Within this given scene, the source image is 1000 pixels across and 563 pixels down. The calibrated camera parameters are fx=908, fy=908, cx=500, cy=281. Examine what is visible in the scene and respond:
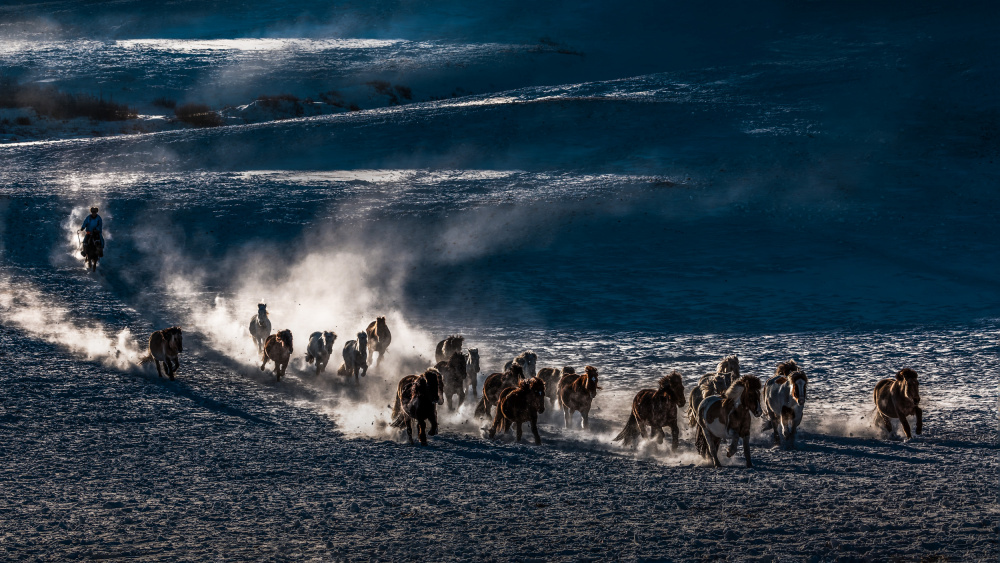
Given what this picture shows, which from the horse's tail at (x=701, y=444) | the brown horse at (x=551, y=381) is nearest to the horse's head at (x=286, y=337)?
the brown horse at (x=551, y=381)

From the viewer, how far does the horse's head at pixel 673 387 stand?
15.5 meters

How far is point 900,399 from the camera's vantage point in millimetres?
15742

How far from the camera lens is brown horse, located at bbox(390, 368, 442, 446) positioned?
15867mm

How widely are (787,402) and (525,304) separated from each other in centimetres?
1380

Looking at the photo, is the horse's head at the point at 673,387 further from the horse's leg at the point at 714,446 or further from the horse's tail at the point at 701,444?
the horse's leg at the point at 714,446

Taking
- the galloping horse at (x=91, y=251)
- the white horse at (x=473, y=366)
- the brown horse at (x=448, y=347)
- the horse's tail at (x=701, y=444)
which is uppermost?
the galloping horse at (x=91, y=251)

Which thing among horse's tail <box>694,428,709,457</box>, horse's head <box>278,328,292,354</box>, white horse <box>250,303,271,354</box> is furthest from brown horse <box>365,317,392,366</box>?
horse's tail <box>694,428,709,457</box>

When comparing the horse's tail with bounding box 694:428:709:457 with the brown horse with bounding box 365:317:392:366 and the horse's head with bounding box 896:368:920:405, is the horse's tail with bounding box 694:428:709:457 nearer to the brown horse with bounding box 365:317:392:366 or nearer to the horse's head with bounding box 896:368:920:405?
the horse's head with bounding box 896:368:920:405

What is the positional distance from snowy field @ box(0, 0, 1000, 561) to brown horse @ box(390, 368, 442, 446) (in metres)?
0.54

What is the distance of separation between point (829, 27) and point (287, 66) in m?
55.9

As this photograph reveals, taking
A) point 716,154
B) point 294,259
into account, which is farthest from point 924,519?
point 716,154

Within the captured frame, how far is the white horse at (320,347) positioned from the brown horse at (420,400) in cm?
476

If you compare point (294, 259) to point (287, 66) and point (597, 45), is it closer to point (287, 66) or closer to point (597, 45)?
point (287, 66)

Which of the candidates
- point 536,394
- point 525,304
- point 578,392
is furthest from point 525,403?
point 525,304
